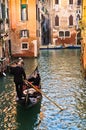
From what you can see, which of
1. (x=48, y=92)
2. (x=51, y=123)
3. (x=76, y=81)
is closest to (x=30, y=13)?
(x=76, y=81)

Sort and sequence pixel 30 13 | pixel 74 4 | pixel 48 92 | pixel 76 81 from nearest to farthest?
pixel 48 92 → pixel 76 81 → pixel 30 13 → pixel 74 4

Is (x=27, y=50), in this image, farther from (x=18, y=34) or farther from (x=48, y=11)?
(x=48, y=11)

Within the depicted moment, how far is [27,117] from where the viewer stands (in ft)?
33.3

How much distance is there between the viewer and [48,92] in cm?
1358

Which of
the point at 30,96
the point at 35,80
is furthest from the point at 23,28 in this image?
the point at 30,96

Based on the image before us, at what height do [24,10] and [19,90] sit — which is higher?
[24,10]

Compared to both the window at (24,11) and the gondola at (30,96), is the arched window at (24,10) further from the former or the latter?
the gondola at (30,96)

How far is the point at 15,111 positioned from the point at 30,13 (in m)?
17.3

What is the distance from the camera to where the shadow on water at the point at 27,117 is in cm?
929

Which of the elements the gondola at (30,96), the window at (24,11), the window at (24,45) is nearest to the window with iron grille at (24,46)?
the window at (24,45)

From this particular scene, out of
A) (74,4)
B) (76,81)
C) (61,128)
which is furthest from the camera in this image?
(74,4)

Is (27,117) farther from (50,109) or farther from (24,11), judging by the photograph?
(24,11)

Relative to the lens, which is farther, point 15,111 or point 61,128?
point 15,111

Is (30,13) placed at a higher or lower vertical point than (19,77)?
higher
